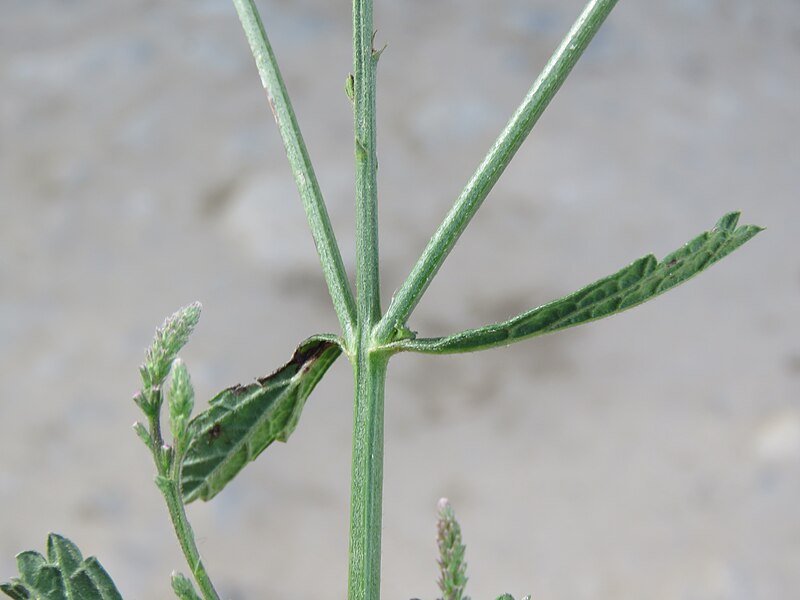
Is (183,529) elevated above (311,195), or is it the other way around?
(311,195)

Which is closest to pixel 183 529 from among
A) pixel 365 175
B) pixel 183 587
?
pixel 183 587

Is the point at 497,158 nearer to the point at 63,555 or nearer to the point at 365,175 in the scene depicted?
the point at 365,175

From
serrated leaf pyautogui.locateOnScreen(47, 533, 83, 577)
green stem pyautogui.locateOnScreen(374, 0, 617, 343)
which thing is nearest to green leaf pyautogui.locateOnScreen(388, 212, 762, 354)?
green stem pyautogui.locateOnScreen(374, 0, 617, 343)

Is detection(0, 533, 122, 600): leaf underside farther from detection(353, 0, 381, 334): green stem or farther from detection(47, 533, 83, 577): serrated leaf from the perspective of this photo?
detection(353, 0, 381, 334): green stem

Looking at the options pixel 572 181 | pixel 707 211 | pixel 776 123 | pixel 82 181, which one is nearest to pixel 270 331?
pixel 82 181

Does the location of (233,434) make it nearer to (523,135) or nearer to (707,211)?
(523,135)

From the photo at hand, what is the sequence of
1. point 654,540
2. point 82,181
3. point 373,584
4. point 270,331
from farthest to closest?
point 82,181, point 270,331, point 654,540, point 373,584
